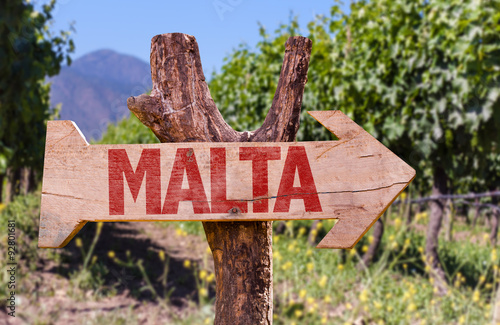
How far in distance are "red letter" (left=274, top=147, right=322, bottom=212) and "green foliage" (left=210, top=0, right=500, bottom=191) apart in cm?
311

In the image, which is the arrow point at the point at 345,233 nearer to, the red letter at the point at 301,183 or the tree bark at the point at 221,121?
the red letter at the point at 301,183

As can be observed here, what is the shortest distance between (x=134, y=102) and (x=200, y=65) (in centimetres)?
23

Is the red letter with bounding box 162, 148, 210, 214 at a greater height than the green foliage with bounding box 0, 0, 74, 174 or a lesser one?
lesser

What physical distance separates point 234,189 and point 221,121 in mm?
265

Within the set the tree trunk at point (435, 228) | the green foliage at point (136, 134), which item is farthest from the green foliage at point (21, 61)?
the tree trunk at point (435, 228)

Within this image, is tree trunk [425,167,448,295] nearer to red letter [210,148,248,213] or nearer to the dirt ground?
the dirt ground

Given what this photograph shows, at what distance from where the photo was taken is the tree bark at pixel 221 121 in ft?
4.06

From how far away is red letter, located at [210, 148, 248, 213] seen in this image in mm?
1177

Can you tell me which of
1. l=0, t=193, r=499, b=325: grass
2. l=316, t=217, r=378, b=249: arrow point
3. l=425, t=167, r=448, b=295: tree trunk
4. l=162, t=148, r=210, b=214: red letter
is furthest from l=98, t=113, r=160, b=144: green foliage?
l=316, t=217, r=378, b=249: arrow point

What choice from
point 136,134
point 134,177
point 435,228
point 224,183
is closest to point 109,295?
point 134,177

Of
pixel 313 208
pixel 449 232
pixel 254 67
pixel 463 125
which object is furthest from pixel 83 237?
pixel 449 232

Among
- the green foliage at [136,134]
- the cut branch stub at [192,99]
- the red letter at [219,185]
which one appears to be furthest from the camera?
the green foliage at [136,134]

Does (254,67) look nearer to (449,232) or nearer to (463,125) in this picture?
(463,125)

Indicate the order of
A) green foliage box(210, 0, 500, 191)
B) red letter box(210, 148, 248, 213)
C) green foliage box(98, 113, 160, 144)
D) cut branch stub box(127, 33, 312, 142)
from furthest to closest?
green foliage box(98, 113, 160, 144), green foliage box(210, 0, 500, 191), cut branch stub box(127, 33, 312, 142), red letter box(210, 148, 248, 213)
